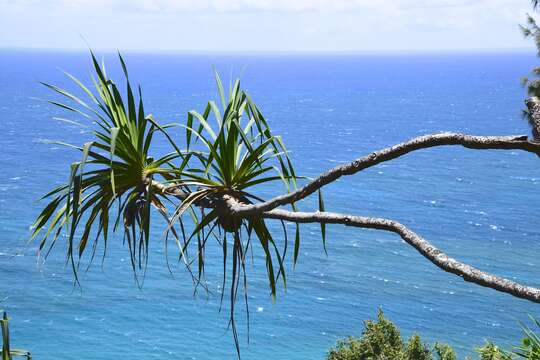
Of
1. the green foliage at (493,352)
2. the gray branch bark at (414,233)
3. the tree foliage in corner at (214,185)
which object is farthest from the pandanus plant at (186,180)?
the green foliage at (493,352)

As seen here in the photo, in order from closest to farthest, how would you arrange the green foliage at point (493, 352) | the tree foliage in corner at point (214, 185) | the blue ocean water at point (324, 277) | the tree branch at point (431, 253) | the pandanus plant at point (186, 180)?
the tree branch at point (431, 253)
the tree foliage in corner at point (214, 185)
the pandanus plant at point (186, 180)
the green foliage at point (493, 352)
the blue ocean water at point (324, 277)

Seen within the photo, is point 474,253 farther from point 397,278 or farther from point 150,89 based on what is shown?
point 150,89

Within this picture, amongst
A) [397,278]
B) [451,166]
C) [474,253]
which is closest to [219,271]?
[397,278]

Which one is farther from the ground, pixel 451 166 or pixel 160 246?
pixel 451 166

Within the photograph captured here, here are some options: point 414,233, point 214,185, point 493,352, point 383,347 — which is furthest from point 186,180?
point 383,347

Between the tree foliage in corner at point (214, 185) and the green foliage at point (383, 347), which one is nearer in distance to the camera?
the tree foliage in corner at point (214, 185)

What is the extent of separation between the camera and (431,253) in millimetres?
2436

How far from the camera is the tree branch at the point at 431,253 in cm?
220

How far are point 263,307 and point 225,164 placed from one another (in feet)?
110

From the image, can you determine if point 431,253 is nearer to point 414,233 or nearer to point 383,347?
point 414,233

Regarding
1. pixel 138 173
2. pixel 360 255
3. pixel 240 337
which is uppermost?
pixel 138 173

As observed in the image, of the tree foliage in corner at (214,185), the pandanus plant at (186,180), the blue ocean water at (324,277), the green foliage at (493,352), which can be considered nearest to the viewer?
the tree foliage in corner at (214,185)

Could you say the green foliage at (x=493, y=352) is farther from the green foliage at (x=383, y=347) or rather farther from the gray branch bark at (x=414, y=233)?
the green foliage at (x=383, y=347)

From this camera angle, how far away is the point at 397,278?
39.6 meters
